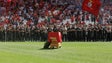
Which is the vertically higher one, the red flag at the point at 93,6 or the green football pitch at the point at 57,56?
the red flag at the point at 93,6

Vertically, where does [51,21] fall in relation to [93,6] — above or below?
below

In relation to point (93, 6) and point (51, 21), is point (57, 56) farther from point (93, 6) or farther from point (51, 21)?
point (93, 6)

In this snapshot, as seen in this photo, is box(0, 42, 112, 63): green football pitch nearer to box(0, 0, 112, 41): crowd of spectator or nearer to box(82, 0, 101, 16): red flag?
box(0, 0, 112, 41): crowd of spectator

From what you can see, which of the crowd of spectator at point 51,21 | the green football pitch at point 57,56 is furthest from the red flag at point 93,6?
the green football pitch at point 57,56

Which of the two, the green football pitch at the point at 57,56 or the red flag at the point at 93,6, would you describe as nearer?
the green football pitch at the point at 57,56

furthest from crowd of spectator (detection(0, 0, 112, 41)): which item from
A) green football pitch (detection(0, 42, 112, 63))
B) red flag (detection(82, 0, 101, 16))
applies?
green football pitch (detection(0, 42, 112, 63))

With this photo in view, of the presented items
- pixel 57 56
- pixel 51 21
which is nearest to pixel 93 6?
pixel 51 21

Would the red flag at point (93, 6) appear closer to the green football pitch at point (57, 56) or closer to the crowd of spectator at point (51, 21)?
the crowd of spectator at point (51, 21)

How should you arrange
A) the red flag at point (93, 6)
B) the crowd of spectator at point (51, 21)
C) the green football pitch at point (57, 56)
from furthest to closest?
1. the red flag at point (93, 6)
2. the crowd of spectator at point (51, 21)
3. the green football pitch at point (57, 56)

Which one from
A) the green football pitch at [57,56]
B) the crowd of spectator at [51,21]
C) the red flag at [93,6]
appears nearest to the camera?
the green football pitch at [57,56]

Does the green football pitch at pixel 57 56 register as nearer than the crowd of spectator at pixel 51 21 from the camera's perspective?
Yes

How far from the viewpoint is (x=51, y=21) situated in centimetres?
4175

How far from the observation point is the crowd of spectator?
38812 mm

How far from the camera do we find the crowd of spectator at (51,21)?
1528 inches
